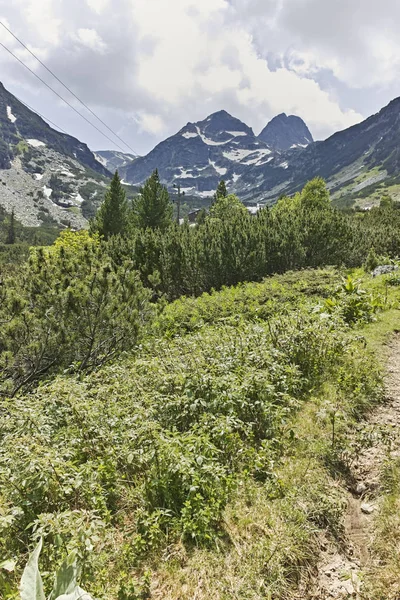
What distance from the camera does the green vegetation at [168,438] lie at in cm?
253

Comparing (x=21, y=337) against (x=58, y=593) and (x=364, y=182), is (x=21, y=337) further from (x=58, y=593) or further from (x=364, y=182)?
(x=364, y=182)

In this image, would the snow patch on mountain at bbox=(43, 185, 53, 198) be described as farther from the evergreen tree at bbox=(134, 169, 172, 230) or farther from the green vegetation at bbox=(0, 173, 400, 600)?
the green vegetation at bbox=(0, 173, 400, 600)

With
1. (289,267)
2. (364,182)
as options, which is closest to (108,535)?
(289,267)

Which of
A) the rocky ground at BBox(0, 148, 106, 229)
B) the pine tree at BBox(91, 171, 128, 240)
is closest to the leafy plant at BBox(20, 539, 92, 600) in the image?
the pine tree at BBox(91, 171, 128, 240)

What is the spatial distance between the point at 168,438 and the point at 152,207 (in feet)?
101

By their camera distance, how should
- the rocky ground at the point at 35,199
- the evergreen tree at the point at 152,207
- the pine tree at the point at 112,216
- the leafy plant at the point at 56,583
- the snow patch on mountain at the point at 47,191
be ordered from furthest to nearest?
the snow patch on mountain at the point at 47,191, the rocky ground at the point at 35,199, the evergreen tree at the point at 152,207, the pine tree at the point at 112,216, the leafy plant at the point at 56,583

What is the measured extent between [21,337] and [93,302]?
1537mm

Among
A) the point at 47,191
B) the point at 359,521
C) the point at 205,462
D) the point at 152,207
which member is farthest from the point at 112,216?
the point at 47,191

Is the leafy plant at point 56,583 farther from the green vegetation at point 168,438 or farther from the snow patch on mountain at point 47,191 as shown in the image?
the snow patch on mountain at point 47,191

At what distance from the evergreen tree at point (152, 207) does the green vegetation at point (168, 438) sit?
80.2ft

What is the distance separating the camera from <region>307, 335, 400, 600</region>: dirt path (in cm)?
246

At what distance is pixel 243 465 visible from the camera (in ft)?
11.9

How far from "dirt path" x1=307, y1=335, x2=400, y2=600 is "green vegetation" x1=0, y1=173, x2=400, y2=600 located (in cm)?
11

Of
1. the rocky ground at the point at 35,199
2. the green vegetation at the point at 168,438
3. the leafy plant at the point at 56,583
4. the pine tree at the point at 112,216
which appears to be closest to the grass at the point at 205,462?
the green vegetation at the point at 168,438
